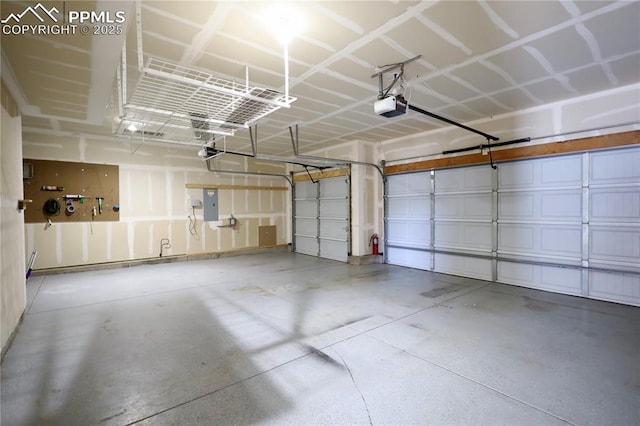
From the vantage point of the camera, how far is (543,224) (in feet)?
14.7

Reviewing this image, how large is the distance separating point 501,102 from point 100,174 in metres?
7.52

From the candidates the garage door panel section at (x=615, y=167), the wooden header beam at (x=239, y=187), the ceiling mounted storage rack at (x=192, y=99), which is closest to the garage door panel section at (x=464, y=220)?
the garage door panel section at (x=615, y=167)

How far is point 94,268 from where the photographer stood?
608cm

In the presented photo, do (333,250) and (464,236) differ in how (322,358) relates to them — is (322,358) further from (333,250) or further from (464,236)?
(333,250)

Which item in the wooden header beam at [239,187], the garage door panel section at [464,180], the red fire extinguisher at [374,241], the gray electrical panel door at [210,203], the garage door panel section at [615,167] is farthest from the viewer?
the gray electrical panel door at [210,203]

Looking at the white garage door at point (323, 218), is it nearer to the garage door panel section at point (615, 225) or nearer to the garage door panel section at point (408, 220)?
the garage door panel section at point (408, 220)

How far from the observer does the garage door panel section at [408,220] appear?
19.7ft

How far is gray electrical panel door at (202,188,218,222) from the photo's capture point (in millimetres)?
7578

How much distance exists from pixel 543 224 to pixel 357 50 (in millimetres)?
3898

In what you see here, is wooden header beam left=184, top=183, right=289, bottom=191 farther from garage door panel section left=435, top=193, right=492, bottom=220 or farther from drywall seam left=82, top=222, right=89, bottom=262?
garage door panel section left=435, top=193, right=492, bottom=220

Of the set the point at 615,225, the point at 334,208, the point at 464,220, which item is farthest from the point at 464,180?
the point at 334,208

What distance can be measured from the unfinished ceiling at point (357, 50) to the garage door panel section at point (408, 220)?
6.91ft

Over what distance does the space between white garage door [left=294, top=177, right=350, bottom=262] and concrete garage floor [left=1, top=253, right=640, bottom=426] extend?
290 cm

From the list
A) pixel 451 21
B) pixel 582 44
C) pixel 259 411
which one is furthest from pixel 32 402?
pixel 582 44
